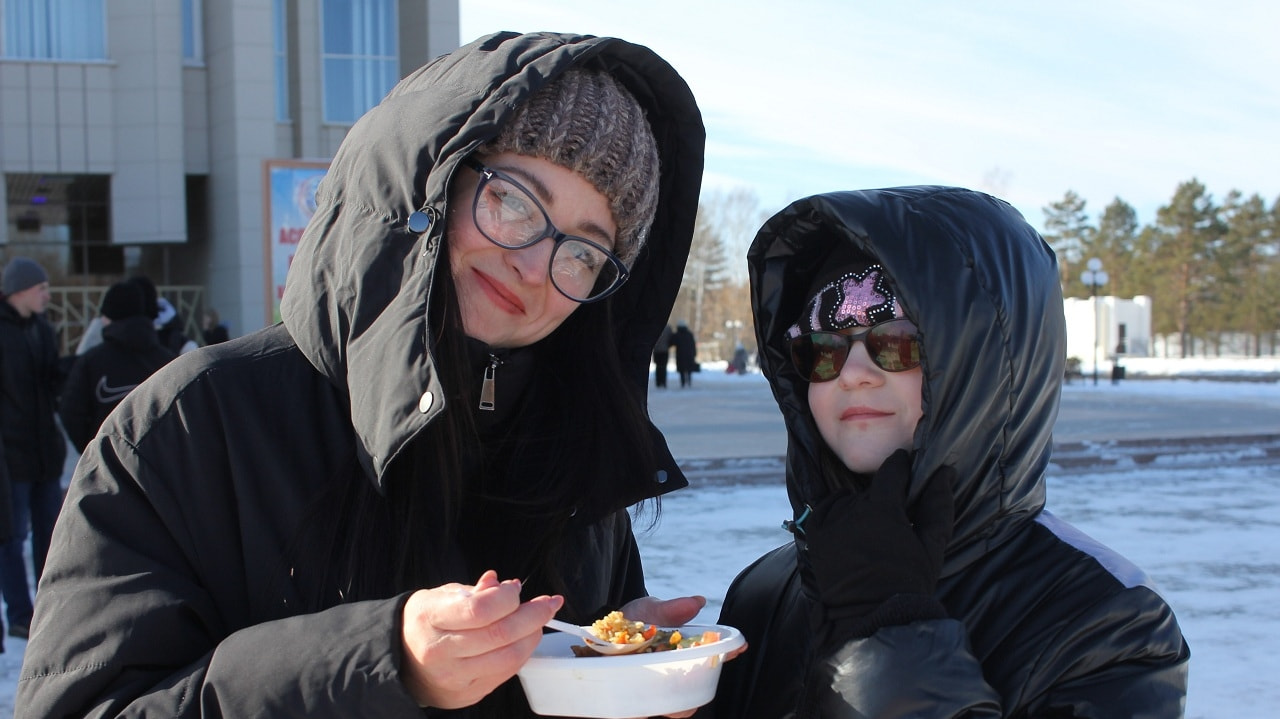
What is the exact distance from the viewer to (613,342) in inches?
80.5

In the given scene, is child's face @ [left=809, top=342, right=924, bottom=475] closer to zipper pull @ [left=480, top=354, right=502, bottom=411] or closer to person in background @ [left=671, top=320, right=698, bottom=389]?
zipper pull @ [left=480, top=354, right=502, bottom=411]

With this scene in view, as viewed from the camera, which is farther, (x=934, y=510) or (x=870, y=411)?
(x=870, y=411)

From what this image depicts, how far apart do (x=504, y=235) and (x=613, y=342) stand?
18.0 inches

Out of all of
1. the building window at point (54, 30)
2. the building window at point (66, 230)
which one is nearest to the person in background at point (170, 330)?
the building window at point (54, 30)

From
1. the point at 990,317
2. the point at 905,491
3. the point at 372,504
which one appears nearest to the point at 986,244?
the point at 990,317

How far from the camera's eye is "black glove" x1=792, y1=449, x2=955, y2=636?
1684mm

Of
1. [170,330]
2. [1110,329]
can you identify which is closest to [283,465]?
[170,330]

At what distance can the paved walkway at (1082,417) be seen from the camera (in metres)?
12.5

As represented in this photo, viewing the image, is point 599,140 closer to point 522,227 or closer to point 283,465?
point 522,227

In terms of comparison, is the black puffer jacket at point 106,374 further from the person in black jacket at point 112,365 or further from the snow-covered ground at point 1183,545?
the snow-covered ground at point 1183,545

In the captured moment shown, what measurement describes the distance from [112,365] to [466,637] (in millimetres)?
5444

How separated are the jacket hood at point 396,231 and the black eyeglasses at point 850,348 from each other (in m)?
0.70

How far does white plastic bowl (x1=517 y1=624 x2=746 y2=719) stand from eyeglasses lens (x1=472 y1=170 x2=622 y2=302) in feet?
1.94

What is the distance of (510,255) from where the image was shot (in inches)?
65.2
